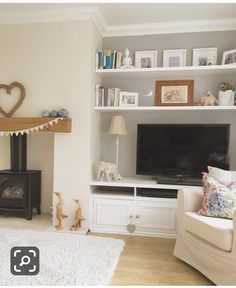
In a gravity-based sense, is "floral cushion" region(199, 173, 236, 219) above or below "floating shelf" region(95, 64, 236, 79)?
below

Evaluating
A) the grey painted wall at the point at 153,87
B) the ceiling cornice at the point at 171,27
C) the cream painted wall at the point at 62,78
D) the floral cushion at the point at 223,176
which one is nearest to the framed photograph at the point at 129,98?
the grey painted wall at the point at 153,87

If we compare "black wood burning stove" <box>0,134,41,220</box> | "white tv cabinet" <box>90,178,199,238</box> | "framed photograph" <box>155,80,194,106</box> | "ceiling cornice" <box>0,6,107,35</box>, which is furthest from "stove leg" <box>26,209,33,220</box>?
"ceiling cornice" <box>0,6,107,35</box>

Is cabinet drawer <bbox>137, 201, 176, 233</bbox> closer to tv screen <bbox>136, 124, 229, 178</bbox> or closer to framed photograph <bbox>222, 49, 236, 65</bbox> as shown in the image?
tv screen <bbox>136, 124, 229, 178</bbox>

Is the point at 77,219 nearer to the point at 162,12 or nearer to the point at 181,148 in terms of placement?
the point at 181,148

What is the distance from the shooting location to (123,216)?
3.18 metres

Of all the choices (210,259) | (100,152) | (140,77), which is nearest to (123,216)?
(100,152)

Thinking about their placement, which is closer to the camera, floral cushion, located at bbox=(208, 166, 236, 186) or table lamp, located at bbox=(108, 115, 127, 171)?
floral cushion, located at bbox=(208, 166, 236, 186)

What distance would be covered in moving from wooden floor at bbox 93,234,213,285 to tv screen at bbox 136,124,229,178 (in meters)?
0.90

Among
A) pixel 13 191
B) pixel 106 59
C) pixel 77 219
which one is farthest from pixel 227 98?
pixel 13 191

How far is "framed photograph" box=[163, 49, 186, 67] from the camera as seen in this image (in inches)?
137

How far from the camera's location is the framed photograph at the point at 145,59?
3552 millimetres

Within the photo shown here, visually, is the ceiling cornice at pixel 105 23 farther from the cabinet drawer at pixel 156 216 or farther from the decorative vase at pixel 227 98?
the cabinet drawer at pixel 156 216

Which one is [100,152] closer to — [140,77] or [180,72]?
[140,77]
